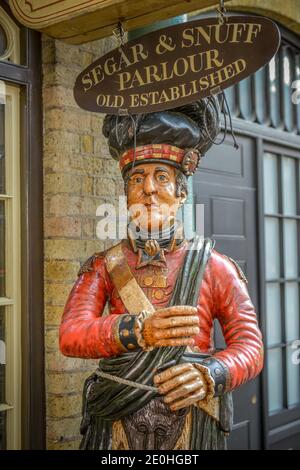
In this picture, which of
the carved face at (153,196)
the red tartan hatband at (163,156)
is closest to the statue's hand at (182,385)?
the carved face at (153,196)

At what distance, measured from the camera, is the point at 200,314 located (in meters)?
2.20

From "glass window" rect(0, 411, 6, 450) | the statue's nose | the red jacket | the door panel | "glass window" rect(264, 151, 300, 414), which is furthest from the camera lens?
"glass window" rect(264, 151, 300, 414)

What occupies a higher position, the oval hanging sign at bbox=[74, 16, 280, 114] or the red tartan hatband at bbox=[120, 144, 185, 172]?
the oval hanging sign at bbox=[74, 16, 280, 114]

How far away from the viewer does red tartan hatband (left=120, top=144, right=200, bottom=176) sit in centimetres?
226

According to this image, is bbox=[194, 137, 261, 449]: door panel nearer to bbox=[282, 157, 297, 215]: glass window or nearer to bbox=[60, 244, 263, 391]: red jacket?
Answer: bbox=[282, 157, 297, 215]: glass window

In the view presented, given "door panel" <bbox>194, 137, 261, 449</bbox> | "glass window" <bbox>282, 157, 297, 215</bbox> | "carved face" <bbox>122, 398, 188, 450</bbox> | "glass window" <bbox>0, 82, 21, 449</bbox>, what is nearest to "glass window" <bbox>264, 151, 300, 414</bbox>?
"glass window" <bbox>282, 157, 297, 215</bbox>

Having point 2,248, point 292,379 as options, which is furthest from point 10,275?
point 292,379

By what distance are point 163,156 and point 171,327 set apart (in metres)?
0.67

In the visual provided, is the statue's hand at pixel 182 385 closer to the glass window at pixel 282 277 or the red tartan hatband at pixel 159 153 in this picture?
the red tartan hatband at pixel 159 153

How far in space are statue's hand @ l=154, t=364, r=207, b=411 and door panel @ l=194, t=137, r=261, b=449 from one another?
5.66 feet

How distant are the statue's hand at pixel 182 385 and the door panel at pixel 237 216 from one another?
1726 mm

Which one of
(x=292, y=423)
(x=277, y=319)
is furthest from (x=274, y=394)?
(x=277, y=319)

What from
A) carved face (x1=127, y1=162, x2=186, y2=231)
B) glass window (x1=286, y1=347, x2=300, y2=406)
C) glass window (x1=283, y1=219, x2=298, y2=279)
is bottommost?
glass window (x1=286, y1=347, x2=300, y2=406)

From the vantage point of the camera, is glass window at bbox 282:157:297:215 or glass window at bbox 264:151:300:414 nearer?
glass window at bbox 264:151:300:414
